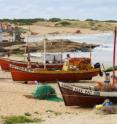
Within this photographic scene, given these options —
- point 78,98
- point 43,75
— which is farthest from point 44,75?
point 78,98

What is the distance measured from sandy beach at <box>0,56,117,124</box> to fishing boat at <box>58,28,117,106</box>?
36 cm

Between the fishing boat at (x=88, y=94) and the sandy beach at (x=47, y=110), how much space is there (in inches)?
14.1

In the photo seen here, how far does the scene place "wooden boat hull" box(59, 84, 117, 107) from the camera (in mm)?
21922

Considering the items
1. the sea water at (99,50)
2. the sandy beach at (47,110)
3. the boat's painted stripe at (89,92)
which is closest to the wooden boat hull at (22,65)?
the sandy beach at (47,110)

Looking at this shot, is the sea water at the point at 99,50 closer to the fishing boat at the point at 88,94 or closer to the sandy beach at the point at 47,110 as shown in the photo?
the sandy beach at the point at 47,110

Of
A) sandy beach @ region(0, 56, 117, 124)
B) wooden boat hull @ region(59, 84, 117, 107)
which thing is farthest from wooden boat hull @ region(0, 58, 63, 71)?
wooden boat hull @ region(59, 84, 117, 107)

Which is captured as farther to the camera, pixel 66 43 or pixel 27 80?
pixel 66 43

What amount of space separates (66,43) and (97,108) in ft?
180

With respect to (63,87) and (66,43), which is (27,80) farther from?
(66,43)

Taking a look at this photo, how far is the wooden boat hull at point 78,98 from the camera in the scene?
21922mm

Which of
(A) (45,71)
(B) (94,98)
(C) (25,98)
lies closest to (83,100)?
(B) (94,98)

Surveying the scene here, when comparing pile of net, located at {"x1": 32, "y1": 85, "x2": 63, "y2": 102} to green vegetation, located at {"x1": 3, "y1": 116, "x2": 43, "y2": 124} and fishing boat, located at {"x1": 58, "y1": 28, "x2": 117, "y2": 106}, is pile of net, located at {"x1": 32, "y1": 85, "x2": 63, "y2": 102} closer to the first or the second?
fishing boat, located at {"x1": 58, "y1": 28, "x2": 117, "y2": 106}

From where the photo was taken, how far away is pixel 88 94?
21.9 m

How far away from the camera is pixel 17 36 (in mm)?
76250
